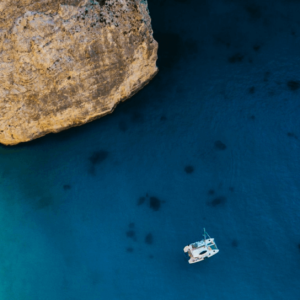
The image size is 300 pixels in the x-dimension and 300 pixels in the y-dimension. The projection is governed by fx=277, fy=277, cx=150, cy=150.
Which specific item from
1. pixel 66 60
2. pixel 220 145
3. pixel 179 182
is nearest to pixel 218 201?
pixel 179 182

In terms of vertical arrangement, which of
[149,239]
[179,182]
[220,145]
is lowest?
[149,239]

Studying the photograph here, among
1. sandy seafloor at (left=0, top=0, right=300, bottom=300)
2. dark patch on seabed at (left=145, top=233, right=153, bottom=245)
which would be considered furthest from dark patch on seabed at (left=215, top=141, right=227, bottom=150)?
dark patch on seabed at (left=145, top=233, right=153, bottom=245)

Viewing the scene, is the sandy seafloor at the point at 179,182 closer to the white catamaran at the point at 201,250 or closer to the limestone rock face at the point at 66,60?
the white catamaran at the point at 201,250

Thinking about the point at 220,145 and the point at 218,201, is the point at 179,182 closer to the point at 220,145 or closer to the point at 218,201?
the point at 218,201

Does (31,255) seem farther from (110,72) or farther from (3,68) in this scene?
(110,72)

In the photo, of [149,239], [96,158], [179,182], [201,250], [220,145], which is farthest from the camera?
[96,158]
